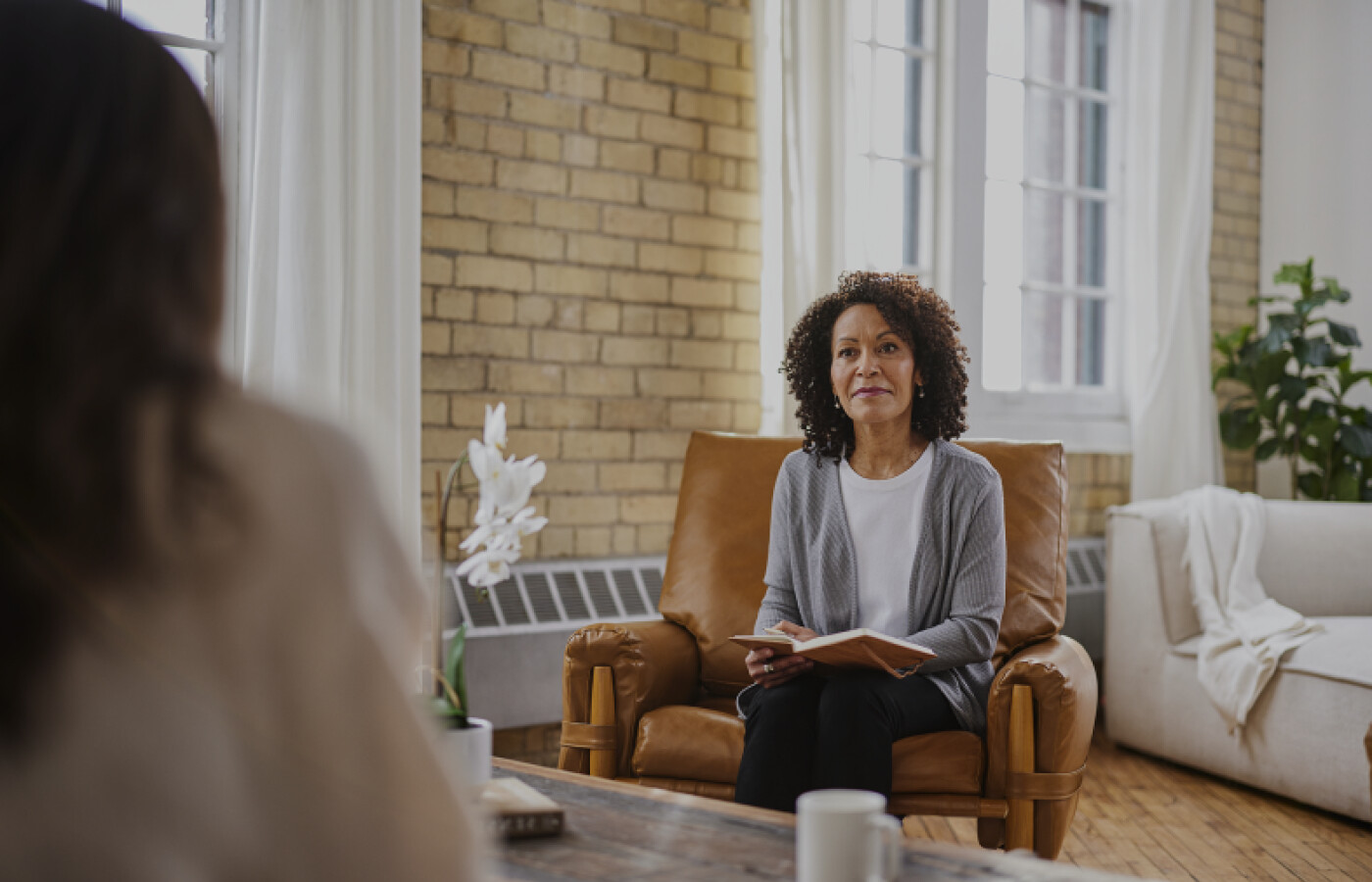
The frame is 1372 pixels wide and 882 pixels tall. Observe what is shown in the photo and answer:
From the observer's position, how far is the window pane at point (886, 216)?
3846mm

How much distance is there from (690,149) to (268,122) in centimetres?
131

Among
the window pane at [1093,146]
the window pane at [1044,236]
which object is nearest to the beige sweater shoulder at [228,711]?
the window pane at [1044,236]

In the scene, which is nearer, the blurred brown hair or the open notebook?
the blurred brown hair

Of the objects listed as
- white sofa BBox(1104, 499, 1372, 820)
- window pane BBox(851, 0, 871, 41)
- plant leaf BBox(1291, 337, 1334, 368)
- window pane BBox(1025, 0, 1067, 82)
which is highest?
window pane BBox(1025, 0, 1067, 82)

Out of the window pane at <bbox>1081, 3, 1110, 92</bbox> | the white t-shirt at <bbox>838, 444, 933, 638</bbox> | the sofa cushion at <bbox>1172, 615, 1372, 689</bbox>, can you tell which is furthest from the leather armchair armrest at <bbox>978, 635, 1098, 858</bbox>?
the window pane at <bbox>1081, 3, 1110, 92</bbox>

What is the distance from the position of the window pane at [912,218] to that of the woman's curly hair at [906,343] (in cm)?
164

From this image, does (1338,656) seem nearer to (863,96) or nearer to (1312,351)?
(1312,351)

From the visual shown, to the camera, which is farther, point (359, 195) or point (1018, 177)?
point (1018, 177)

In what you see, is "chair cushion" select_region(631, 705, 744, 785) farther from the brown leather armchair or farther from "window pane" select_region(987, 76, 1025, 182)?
"window pane" select_region(987, 76, 1025, 182)

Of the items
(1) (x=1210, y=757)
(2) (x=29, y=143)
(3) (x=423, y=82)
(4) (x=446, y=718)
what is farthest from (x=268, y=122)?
(1) (x=1210, y=757)

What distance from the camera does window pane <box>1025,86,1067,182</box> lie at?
4.51 meters

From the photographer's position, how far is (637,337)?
11.6 feet

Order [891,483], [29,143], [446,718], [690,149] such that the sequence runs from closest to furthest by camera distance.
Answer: [29,143], [446,718], [891,483], [690,149]

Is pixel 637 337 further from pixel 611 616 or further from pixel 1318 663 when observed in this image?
pixel 1318 663
